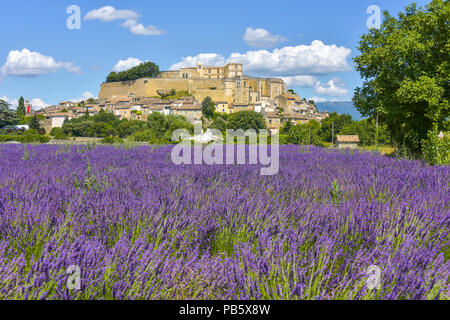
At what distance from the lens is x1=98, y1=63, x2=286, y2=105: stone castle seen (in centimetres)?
10025

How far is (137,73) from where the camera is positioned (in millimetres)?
106000

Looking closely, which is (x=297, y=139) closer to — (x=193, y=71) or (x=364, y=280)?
(x=364, y=280)

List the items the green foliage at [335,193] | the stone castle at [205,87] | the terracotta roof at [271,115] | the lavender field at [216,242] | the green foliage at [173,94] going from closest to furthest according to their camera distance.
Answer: the lavender field at [216,242] → the green foliage at [335,193] → the terracotta roof at [271,115] → the green foliage at [173,94] → the stone castle at [205,87]

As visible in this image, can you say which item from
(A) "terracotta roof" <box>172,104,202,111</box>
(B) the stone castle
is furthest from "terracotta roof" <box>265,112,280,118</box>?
(A) "terracotta roof" <box>172,104,202,111</box>

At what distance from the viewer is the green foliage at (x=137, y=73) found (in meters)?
106

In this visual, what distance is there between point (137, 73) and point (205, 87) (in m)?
20.3

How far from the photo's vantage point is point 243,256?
190cm

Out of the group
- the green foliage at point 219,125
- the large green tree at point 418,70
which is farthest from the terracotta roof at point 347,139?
the large green tree at point 418,70

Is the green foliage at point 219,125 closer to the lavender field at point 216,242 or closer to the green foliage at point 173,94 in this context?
the green foliage at point 173,94

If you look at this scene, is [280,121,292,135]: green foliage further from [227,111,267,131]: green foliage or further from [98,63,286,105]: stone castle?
[98,63,286,105]: stone castle

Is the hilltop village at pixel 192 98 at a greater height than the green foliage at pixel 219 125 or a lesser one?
greater

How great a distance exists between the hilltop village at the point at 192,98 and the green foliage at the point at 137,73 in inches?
95.9

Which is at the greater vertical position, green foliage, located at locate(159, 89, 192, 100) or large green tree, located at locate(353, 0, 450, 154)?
green foliage, located at locate(159, 89, 192, 100)
